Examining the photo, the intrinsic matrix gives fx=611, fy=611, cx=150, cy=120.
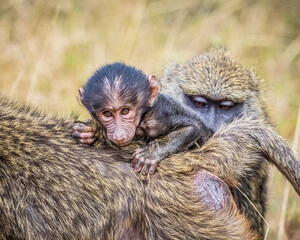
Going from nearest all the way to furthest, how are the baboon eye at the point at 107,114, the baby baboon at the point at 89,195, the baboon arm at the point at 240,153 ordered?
the baby baboon at the point at 89,195 < the baboon arm at the point at 240,153 < the baboon eye at the point at 107,114

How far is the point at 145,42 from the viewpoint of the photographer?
7383 mm

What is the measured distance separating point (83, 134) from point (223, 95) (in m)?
1.67

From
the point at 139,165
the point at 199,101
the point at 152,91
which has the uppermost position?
the point at 199,101

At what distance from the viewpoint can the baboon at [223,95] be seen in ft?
14.5

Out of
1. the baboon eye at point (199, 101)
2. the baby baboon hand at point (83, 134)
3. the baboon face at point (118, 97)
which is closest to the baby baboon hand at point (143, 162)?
the baboon face at point (118, 97)

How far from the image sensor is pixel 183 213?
3.17 m

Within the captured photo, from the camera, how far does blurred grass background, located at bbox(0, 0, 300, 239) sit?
6.01m

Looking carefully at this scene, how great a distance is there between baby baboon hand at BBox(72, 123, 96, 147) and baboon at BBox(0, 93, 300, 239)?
0.04m

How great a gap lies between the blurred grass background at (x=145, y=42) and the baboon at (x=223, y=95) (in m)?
0.68

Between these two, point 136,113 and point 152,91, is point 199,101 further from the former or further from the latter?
point 136,113

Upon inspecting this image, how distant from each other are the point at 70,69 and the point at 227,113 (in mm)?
2444

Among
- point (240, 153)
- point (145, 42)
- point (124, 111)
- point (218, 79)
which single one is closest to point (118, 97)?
point (124, 111)

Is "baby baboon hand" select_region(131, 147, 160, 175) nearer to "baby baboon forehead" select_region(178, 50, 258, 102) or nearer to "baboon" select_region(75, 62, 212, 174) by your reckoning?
"baboon" select_region(75, 62, 212, 174)

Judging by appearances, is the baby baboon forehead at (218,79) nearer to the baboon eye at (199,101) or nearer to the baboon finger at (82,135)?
the baboon eye at (199,101)
